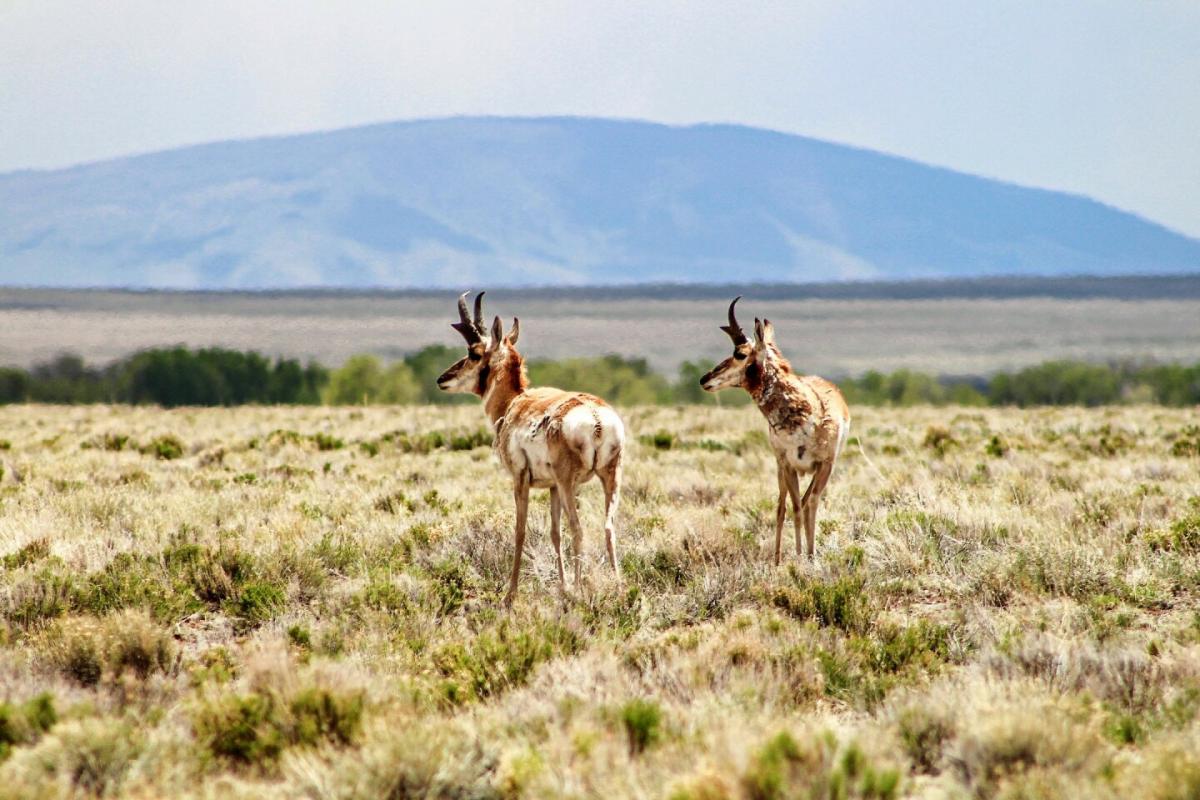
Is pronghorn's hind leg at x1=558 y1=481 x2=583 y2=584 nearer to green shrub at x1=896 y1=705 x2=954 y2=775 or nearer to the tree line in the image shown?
green shrub at x1=896 y1=705 x2=954 y2=775

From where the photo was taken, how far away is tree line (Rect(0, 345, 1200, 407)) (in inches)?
2530

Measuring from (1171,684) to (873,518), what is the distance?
194 inches

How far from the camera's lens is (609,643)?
22.7 ft

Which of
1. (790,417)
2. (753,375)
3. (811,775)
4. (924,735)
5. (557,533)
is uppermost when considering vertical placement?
(753,375)

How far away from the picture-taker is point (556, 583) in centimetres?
888

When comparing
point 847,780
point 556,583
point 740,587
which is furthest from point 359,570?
point 847,780

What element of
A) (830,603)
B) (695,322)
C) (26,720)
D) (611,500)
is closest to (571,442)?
(611,500)

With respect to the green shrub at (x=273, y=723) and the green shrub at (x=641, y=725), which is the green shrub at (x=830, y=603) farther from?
the green shrub at (x=273, y=723)

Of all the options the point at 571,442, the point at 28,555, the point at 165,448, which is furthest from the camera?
the point at 165,448

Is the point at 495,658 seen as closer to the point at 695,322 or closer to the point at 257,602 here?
the point at 257,602

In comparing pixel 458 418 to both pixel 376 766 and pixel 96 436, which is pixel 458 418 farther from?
pixel 376 766

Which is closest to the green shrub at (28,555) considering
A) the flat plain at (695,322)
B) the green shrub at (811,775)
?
the green shrub at (811,775)

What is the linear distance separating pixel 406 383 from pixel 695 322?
81.4 metres

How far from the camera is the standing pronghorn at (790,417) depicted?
9523mm
